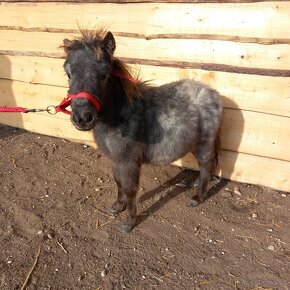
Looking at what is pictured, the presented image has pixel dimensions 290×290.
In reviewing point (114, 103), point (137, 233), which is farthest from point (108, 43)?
point (137, 233)

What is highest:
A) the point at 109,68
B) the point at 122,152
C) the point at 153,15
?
the point at 153,15

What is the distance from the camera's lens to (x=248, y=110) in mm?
3988

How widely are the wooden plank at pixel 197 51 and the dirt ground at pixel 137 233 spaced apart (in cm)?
162

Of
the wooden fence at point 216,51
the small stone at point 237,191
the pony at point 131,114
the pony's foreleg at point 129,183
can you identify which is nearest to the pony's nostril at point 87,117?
the pony at point 131,114

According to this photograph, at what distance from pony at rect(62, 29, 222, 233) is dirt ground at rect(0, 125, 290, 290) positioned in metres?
0.30

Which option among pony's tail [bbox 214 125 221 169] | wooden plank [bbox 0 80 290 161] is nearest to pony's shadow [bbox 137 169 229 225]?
pony's tail [bbox 214 125 221 169]

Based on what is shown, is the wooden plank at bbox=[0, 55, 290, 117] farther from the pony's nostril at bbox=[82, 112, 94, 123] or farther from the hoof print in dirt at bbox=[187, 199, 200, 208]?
the pony's nostril at bbox=[82, 112, 94, 123]

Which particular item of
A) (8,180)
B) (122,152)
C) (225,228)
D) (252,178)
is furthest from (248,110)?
(8,180)

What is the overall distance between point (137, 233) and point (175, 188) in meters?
1.03

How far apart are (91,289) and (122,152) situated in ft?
4.30

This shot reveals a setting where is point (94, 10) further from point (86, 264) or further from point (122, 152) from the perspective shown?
point (86, 264)

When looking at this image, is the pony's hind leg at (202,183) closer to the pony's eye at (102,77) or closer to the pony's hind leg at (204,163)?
the pony's hind leg at (204,163)

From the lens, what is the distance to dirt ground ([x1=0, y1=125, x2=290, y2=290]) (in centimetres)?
309

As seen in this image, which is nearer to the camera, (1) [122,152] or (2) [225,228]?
(1) [122,152]
